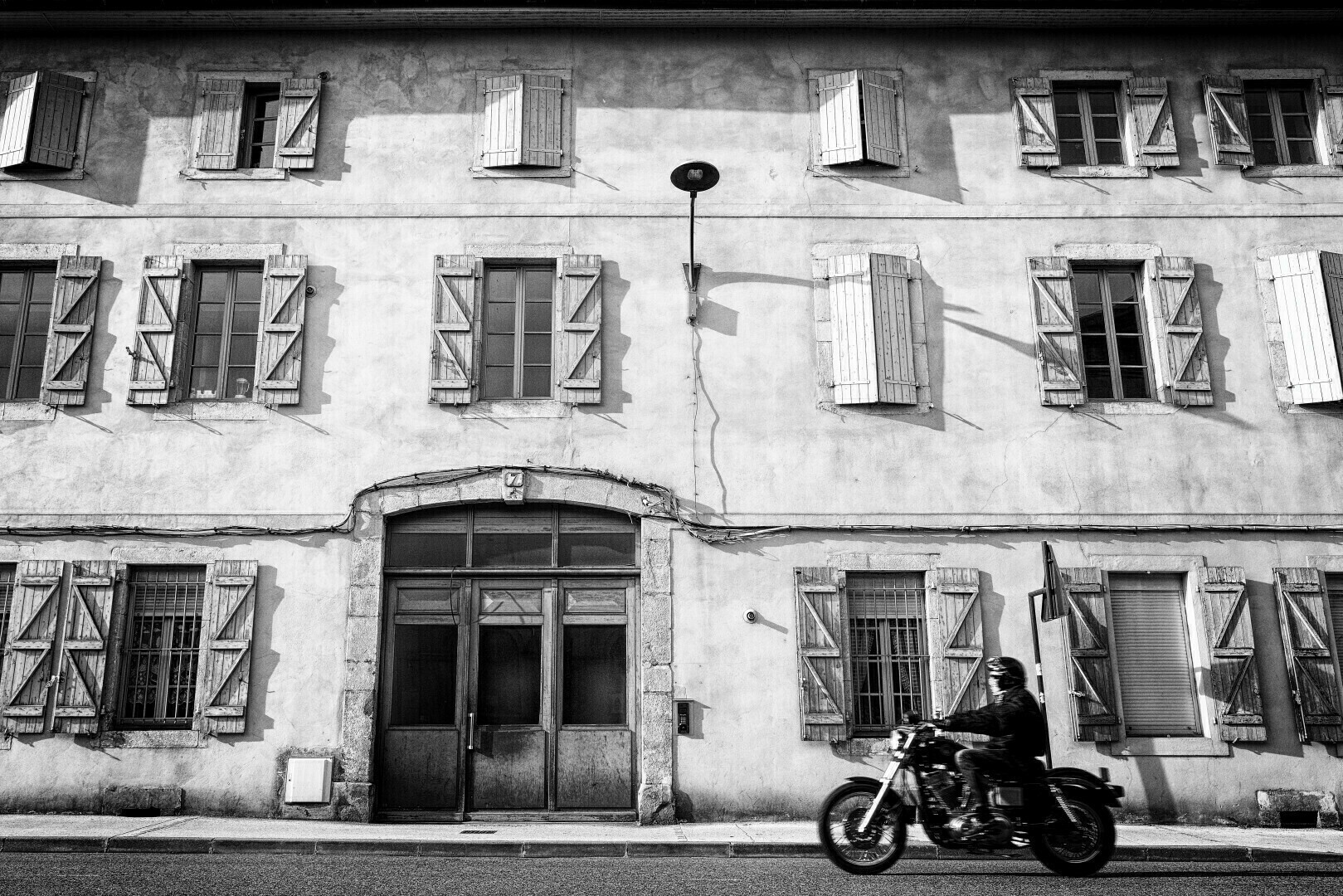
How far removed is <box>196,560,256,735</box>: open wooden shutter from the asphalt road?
206cm

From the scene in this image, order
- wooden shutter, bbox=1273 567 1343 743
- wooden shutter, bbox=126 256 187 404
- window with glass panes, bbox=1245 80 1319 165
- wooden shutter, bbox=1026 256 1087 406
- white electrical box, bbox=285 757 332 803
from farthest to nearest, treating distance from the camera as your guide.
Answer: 1. window with glass panes, bbox=1245 80 1319 165
2. wooden shutter, bbox=1026 256 1087 406
3. wooden shutter, bbox=126 256 187 404
4. wooden shutter, bbox=1273 567 1343 743
5. white electrical box, bbox=285 757 332 803

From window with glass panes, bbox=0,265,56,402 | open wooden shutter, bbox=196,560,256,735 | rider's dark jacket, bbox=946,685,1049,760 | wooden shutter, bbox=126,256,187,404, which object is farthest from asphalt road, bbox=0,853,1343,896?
window with glass panes, bbox=0,265,56,402

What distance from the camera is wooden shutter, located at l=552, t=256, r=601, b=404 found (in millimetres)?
10930

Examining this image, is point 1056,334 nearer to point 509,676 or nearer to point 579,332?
point 579,332

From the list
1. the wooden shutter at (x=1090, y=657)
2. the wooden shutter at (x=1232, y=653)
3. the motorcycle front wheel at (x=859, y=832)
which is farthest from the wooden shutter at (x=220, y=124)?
the wooden shutter at (x=1232, y=653)

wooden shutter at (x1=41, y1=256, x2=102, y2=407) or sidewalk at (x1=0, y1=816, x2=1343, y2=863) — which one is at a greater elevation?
wooden shutter at (x1=41, y1=256, x2=102, y2=407)

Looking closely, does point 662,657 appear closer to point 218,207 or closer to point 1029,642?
point 1029,642

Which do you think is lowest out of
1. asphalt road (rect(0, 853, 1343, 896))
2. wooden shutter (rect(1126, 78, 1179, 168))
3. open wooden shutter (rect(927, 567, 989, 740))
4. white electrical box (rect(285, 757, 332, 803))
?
asphalt road (rect(0, 853, 1343, 896))

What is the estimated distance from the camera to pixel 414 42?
1197 cm

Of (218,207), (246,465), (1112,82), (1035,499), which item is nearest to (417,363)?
(246,465)

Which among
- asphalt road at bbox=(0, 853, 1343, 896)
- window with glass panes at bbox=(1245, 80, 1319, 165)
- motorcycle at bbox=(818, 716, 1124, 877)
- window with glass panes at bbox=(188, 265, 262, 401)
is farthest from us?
window with glass panes at bbox=(1245, 80, 1319, 165)

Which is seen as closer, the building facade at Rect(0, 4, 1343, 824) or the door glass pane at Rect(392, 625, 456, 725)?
the building facade at Rect(0, 4, 1343, 824)

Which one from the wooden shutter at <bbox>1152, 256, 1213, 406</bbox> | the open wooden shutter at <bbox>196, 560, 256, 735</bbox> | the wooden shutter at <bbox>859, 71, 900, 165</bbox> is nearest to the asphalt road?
the open wooden shutter at <bbox>196, 560, 256, 735</bbox>

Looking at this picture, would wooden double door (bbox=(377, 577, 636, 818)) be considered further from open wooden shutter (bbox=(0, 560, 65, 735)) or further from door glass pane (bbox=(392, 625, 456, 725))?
open wooden shutter (bbox=(0, 560, 65, 735))
